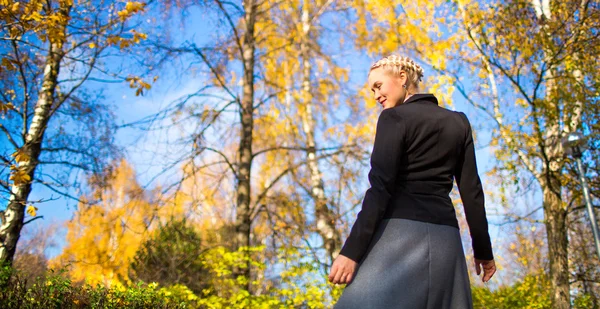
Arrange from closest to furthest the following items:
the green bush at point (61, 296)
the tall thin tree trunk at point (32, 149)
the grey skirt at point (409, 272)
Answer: the grey skirt at point (409, 272), the green bush at point (61, 296), the tall thin tree trunk at point (32, 149)

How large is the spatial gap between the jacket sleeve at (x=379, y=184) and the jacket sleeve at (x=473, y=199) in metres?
0.42

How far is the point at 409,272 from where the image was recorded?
1.96m

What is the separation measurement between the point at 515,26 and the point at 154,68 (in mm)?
6065

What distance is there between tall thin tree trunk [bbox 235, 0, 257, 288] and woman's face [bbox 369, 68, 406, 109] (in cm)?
519

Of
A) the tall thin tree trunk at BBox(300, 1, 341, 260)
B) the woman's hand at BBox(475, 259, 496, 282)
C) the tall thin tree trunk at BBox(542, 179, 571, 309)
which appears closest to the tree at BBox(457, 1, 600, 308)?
the tall thin tree trunk at BBox(542, 179, 571, 309)

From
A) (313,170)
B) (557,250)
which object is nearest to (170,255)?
(313,170)

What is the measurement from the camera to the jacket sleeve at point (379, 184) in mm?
1948

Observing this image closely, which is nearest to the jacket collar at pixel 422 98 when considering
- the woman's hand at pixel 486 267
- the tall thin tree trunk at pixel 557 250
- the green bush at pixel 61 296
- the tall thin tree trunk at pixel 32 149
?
the woman's hand at pixel 486 267

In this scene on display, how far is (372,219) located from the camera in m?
1.95

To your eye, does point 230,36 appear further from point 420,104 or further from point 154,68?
point 420,104

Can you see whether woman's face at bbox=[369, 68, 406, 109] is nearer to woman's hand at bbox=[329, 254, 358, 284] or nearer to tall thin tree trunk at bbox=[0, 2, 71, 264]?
woman's hand at bbox=[329, 254, 358, 284]

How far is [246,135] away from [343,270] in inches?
242

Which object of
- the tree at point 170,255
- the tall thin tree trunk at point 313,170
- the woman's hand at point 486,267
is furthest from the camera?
the tall thin tree trunk at point 313,170

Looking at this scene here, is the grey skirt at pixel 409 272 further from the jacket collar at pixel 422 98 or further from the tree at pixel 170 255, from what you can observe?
the tree at pixel 170 255
